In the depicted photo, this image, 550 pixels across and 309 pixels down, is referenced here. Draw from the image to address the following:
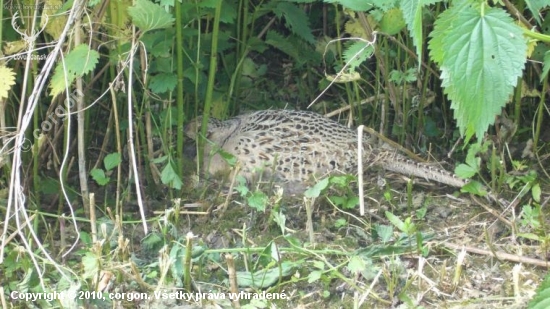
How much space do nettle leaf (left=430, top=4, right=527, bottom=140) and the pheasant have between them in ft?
4.33

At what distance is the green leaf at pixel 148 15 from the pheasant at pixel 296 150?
2.31 ft

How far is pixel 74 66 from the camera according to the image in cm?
319

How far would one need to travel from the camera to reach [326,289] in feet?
9.93

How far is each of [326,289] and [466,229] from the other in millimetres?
708

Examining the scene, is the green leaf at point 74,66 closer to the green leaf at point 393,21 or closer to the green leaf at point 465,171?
the green leaf at point 393,21

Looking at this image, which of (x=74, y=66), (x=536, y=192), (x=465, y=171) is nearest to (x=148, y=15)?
(x=74, y=66)

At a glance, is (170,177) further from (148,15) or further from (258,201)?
(148,15)

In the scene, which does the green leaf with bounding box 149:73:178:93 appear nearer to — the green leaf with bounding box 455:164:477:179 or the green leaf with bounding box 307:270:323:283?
the green leaf with bounding box 307:270:323:283

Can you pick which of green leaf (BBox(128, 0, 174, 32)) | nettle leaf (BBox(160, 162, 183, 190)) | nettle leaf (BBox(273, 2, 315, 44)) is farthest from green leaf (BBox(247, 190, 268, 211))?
nettle leaf (BBox(273, 2, 315, 44))

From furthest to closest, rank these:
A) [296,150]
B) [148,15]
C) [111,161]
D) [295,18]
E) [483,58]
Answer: [295,18]
[296,150]
[111,161]
[148,15]
[483,58]

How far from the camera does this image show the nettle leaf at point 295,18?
410cm

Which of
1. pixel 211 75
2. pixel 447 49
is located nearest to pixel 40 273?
pixel 211 75

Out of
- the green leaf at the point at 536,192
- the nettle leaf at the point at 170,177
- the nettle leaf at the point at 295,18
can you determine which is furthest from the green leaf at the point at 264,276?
the nettle leaf at the point at 295,18

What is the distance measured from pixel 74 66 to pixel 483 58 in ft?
4.67
